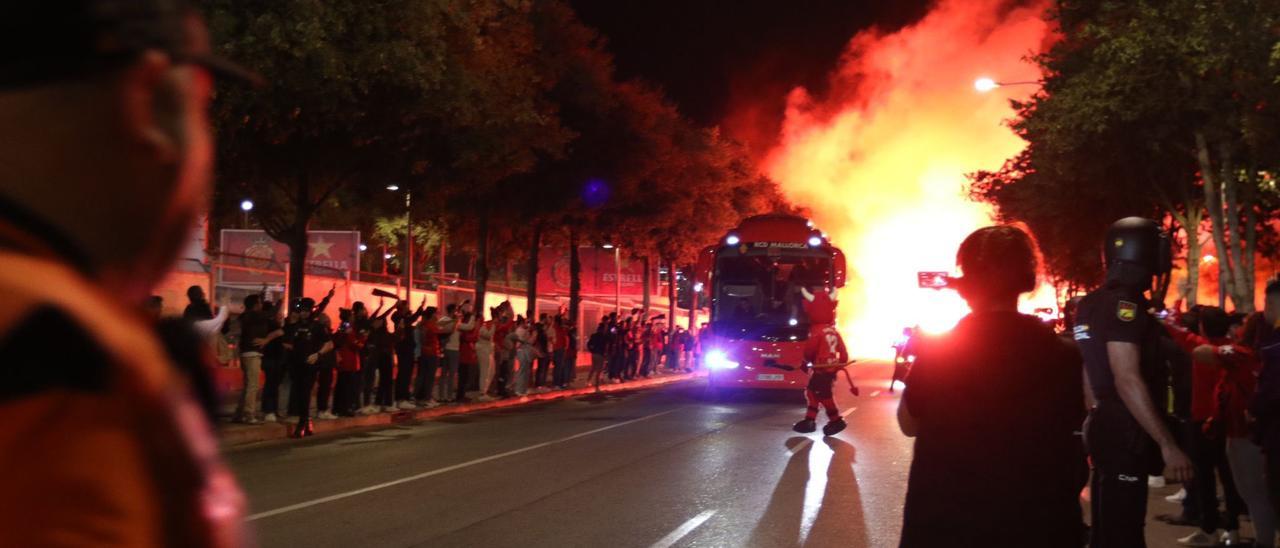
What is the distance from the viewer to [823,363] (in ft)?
49.2

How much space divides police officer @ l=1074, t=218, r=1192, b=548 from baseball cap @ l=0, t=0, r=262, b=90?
414 cm

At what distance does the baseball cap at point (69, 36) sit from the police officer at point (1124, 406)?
13.6 feet

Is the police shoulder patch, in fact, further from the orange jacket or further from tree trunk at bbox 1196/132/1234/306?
tree trunk at bbox 1196/132/1234/306

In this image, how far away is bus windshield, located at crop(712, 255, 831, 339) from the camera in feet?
77.0

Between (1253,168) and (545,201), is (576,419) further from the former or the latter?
(1253,168)

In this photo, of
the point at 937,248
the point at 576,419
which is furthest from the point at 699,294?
the point at 937,248

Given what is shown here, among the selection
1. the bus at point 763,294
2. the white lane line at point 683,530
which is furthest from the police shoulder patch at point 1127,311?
the bus at point 763,294

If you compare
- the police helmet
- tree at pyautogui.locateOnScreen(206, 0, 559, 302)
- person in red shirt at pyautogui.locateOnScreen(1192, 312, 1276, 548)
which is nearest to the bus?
tree at pyautogui.locateOnScreen(206, 0, 559, 302)

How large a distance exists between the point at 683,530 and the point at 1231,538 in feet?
13.1

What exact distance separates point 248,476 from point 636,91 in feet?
83.7

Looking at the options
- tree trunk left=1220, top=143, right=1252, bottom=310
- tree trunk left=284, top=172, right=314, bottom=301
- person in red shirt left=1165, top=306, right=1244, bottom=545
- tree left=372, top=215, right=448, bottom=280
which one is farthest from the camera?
tree left=372, top=215, right=448, bottom=280

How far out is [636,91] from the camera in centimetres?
3516

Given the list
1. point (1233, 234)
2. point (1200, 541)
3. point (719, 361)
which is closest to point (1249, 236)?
point (1233, 234)

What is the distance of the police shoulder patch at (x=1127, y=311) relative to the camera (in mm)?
4496
